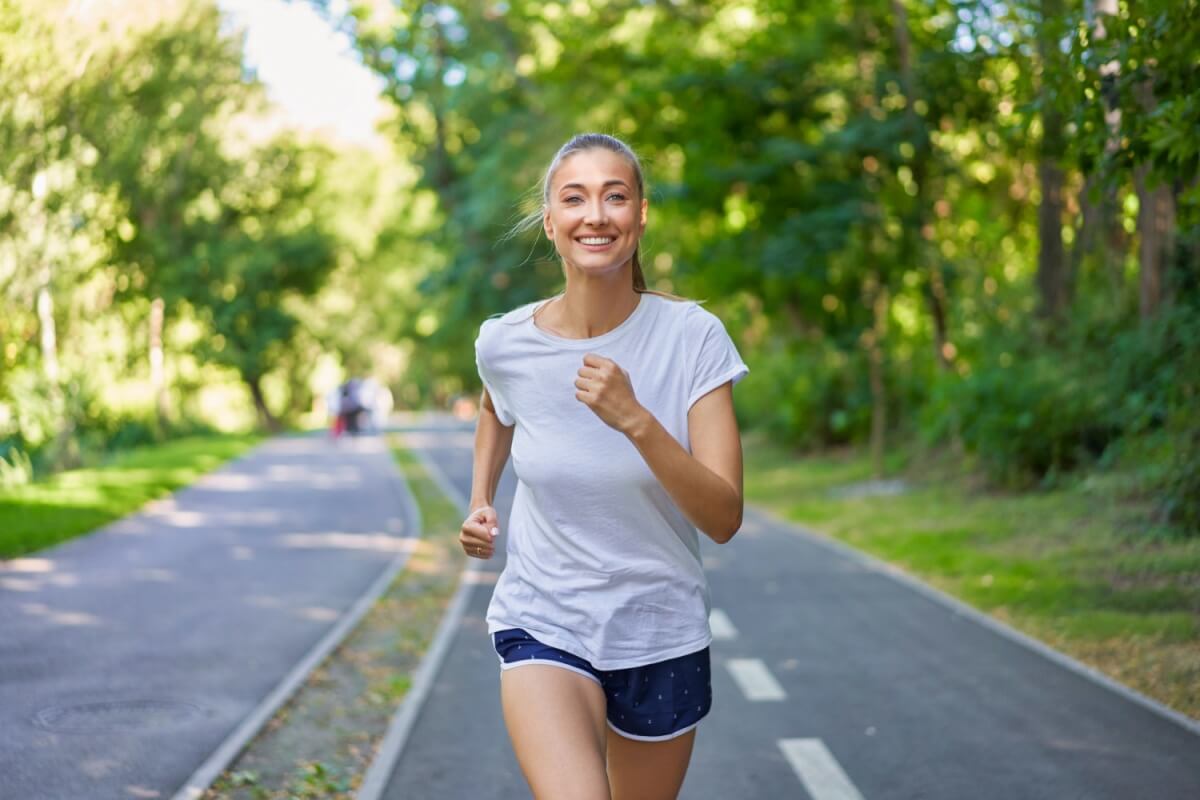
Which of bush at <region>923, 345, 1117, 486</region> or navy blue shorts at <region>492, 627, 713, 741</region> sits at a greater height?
navy blue shorts at <region>492, 627, 713, 741</region>

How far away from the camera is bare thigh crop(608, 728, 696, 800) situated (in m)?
2.99

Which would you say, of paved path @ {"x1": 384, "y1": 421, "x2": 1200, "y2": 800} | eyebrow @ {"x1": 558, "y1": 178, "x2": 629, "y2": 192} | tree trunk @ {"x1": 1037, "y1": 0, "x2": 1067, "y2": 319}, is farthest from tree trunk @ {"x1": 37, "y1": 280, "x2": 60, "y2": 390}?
eyebrow @ {"x1": 558, "y1": 178, "x2": 629, "y2": 192}

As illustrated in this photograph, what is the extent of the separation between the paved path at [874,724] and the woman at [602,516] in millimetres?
2897

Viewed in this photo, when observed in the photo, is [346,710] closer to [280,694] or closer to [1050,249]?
[280,694]

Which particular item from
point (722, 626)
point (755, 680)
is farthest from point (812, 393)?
point (755, 680)

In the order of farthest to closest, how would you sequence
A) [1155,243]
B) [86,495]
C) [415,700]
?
[86,495] < [1155,243] < [415,700]

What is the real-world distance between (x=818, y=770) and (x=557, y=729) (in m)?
3.50

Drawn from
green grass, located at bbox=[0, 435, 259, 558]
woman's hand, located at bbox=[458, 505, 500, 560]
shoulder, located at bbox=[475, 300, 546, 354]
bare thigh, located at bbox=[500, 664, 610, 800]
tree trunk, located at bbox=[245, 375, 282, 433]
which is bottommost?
tree trunk, located at bbox=[245, 375, 282, 433]

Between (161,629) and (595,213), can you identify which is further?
(161,629)

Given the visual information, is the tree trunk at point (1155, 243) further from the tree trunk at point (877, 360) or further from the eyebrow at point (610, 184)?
the eyebrow at point (610, 184)

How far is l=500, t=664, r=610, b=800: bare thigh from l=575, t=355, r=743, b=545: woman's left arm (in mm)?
427

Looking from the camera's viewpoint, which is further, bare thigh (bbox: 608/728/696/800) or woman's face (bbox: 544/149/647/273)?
bare thigh (bbox: 608/728/696/800)

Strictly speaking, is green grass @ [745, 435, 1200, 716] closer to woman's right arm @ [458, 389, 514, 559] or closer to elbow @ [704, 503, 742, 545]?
woman's right arm @ [458, 389, 514, 559]

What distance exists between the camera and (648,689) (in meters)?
2.93
